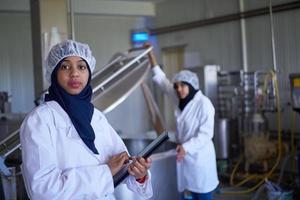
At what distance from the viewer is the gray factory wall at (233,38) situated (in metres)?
4.72

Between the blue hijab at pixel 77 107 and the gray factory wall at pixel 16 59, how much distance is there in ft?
14.4

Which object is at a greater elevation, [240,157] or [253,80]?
[253,80]

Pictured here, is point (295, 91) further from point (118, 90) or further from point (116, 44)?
point (116, 44)

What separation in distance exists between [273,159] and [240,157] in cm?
47

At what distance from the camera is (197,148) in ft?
9.57

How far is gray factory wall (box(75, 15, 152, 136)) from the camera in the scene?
20.5ft

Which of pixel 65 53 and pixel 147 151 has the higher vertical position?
pixel 65 53

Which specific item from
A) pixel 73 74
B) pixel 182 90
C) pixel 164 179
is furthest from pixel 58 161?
pixel 182 90

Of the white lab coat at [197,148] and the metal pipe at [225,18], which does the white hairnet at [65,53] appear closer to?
the white lab coat at [197,148]

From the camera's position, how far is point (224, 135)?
5047 mm

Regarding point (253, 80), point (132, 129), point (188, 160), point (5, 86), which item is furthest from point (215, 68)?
point (5, 86)

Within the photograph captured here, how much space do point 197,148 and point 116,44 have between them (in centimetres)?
386

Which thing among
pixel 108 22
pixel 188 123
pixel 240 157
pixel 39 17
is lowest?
pixel 240 157

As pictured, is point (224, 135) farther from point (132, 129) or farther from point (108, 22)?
point (108, 22)
